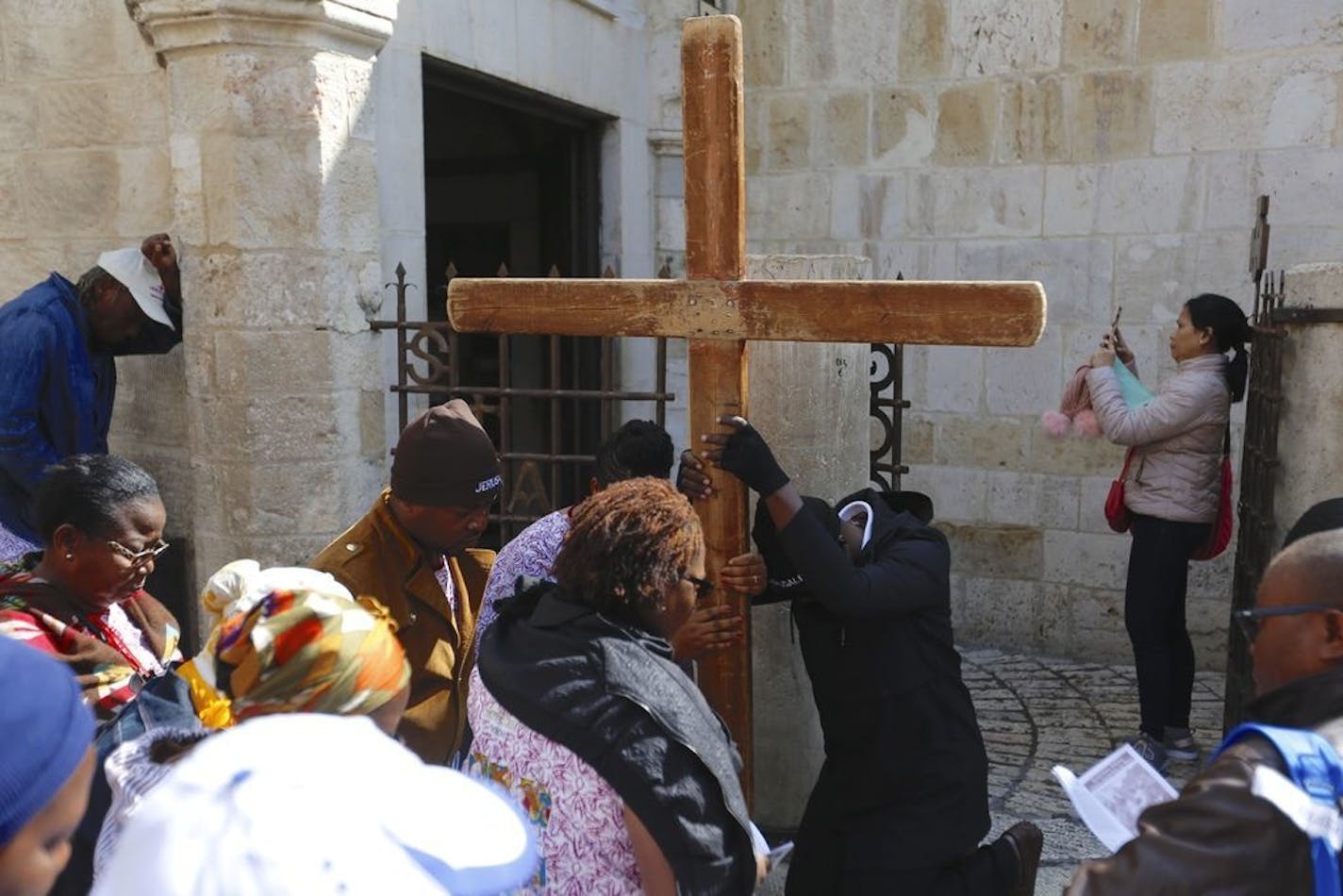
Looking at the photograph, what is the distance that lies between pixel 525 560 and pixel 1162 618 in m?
2.86

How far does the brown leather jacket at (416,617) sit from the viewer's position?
239cm

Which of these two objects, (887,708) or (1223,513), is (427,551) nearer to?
(887,708)

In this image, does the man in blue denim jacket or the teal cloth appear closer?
the man in blue denim jacket

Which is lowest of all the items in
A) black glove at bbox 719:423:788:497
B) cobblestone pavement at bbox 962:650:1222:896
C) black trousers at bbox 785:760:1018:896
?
cobblestone pavement at bbox 962:650:1222:896

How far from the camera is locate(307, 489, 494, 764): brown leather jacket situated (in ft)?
7.84

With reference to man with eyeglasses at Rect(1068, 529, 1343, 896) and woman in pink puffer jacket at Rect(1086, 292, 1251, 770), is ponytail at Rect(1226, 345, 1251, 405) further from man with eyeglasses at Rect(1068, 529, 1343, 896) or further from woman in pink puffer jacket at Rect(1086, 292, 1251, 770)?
man with eyeglasses at Rect(1068, 529, 1343, 896)

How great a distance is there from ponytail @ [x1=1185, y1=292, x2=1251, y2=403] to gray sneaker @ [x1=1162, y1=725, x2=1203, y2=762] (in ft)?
4.33

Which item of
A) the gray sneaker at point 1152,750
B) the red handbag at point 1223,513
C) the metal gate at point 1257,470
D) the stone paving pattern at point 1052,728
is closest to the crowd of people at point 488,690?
the stone paving pattern at point 1052,728

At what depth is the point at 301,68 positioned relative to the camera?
3.69 m

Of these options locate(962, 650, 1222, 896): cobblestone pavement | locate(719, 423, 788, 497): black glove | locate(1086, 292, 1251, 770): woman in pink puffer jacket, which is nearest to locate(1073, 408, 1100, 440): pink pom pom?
locate(1086, 292, 1251, 770): woman in pink puffer jacket

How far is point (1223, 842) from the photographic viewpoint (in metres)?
1.36

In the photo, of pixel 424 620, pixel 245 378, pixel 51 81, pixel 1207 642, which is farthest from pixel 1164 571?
pixel 51 81

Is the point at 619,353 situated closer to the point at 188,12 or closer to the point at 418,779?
the point at 188,12

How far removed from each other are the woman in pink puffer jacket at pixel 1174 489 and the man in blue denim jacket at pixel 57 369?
3661 mm
